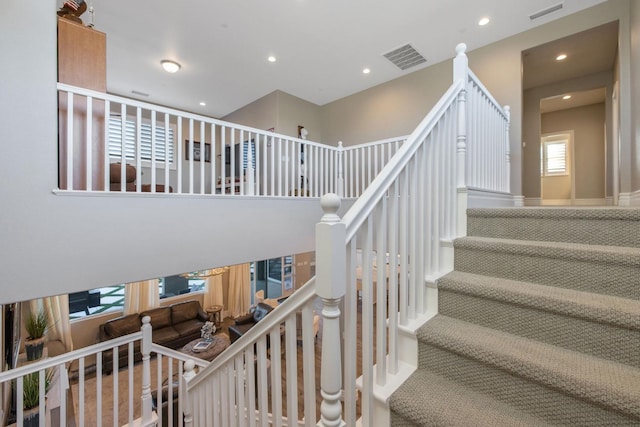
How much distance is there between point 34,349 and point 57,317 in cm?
105

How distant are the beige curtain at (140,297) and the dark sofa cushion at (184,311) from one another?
0.45m

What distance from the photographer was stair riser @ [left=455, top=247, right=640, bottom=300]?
113 centimetres

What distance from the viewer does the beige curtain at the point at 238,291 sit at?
8227 mm

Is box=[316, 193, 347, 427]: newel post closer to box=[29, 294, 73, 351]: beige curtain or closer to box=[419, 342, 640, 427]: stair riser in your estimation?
box=[419, 342, 640, 427]: stair riser

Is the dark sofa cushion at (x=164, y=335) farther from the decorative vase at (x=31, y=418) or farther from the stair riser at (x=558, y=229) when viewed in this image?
the stair riser at (x=558, y=229)

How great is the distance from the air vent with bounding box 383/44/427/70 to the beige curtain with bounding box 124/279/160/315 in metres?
6.81

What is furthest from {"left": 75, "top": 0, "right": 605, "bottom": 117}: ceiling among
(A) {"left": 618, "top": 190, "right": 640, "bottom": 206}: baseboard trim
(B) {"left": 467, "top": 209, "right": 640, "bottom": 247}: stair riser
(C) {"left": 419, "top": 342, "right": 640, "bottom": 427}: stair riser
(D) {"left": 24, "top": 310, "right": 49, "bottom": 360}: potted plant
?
(D) {"left": 24, "top": 310, "right": 49, "bottom": 360}: potted plant

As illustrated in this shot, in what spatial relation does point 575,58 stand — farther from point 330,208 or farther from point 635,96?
point 330,208

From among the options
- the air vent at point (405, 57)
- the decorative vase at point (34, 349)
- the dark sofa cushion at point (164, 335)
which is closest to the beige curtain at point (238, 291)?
the dark sofa cushion at point (164, 335)

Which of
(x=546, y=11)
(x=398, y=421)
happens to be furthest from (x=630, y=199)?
(x=398, y=421)

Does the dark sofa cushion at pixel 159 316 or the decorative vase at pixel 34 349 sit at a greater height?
the decorative vase at pixel 34 349

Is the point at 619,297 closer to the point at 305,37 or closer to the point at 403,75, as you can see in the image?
the point at 305,37

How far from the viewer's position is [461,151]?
175 centimetres

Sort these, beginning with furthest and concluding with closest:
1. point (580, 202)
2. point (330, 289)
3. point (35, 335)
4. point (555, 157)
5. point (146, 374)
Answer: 1. point (555, 157)
2. point (580, 202)
3. point (35, 335)
4. point (146, 374)
5. point (330, 289)
